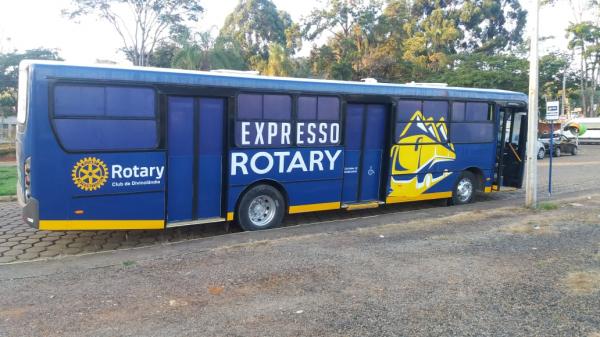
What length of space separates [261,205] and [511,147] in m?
7.08

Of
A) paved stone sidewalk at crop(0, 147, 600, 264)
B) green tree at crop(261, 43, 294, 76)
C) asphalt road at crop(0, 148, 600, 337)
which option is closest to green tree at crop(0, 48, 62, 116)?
green tree at crop(261, 43, 294, 76)

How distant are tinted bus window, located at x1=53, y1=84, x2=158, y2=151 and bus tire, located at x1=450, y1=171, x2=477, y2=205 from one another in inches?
278

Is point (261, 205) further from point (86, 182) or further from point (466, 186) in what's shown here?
point (466, 186)

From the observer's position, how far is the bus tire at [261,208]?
830 cm

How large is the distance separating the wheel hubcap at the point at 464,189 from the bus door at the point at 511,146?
2.83ft

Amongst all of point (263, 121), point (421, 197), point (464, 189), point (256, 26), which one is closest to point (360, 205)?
point (421, 197)

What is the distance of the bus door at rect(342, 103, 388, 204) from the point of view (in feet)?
30.8

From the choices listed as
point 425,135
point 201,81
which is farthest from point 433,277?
point 425,135

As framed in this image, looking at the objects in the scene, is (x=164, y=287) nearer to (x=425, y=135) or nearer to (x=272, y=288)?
(x=272, y=288)

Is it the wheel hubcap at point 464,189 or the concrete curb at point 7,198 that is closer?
the concrete curb at point 7,198

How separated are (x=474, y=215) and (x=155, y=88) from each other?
20.5 ft

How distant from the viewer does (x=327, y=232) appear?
26.2 ft

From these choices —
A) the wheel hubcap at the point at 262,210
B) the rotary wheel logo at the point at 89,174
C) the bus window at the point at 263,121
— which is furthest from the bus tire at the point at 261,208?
the rotary wheel logo at the point at 89,174

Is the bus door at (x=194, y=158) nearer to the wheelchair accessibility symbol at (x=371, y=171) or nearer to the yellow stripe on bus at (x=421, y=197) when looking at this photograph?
the wheelchair accessibility symbol at (x=371, y=171)
